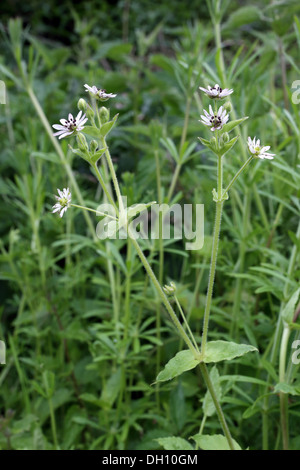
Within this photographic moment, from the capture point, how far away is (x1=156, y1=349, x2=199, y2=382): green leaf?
1.67 ft

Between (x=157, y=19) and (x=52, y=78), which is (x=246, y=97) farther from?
(x=157, y=19)

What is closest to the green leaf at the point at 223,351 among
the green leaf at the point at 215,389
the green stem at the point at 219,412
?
the green stem at the point at 219,412

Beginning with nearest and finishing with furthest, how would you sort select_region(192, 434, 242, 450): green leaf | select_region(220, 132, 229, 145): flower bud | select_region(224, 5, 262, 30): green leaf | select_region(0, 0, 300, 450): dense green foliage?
select_region(220, 132, 229, 145): flower bud → select_region(192, 434, 242, 450): green leaf → select_region(0, 0, 300, 450): dense green foliage → select_region(224, 5, 262, 30): green leaf

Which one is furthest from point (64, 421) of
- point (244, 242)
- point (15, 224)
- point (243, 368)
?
point (15, 224)

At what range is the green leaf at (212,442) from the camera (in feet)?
1.97

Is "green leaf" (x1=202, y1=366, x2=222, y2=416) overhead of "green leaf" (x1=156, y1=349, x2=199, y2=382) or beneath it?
beneath

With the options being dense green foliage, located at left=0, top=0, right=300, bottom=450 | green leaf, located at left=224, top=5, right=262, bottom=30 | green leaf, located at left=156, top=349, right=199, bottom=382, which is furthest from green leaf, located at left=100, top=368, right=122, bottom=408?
green leaf, located at left=224, top=5, right=262, bottom=30

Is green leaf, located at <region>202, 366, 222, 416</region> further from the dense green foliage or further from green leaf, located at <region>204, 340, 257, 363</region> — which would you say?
green leaf, located at <region>204, 340, 257, 363</region>

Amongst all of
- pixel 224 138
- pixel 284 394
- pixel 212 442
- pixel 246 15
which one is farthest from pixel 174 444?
Result: pixel 246 15

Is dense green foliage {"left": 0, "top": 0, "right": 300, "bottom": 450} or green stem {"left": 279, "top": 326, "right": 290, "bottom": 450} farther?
dense green foliage {"left": 0, "top": 0, "right": 300, "bottom": 450}

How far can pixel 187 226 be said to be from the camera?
3.03ft

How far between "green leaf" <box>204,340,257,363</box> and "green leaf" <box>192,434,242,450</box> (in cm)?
13

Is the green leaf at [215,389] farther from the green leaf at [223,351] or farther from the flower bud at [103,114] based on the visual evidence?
the flower bud at [103,114]
